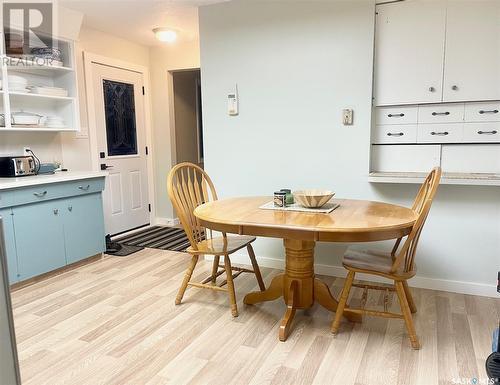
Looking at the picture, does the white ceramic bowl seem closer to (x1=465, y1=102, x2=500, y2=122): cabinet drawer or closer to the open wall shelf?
(x1=465, y1=102, x2=500, y2=122): cabinet drawer

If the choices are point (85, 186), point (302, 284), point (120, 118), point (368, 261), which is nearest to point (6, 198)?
point (85, 186)

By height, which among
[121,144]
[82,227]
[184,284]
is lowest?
[184,284]

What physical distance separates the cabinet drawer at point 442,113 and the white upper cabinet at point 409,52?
0.08 meters

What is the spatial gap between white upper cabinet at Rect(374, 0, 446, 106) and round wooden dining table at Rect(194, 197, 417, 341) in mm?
932

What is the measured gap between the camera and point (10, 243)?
2.78 meters

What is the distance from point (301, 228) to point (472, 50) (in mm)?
1822

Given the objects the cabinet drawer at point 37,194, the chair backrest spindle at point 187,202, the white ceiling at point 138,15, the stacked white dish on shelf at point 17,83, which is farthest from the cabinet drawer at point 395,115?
the stacked white dish on shelf at point 17,83

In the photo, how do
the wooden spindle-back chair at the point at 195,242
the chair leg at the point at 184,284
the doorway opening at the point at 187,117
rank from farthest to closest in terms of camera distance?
1. the doorway opening at the point at 187,117
2. the chair leg at the point at 184,284
3. the wooden spindle-back chair at the point at 195,242

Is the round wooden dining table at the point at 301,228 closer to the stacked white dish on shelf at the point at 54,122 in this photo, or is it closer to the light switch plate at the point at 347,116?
the light switch plate at the point at 347,116

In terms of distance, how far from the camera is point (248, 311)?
2.51 metres

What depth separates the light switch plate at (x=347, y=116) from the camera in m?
2.90

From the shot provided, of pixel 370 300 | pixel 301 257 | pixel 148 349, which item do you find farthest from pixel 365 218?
pixel 148 349

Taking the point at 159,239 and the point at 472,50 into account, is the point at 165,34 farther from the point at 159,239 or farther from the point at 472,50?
the point at 472,50

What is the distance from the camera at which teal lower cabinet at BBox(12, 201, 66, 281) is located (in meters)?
2.86
